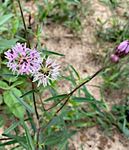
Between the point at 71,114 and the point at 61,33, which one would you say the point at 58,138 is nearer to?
the point at 71,114

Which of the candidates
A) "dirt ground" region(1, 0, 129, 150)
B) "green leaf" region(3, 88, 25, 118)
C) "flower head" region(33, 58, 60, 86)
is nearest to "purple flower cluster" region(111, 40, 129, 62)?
"flower head" region(33, 58, 60, 86)

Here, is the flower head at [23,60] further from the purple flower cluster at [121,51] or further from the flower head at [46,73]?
the purple flower cluster at [121,51]

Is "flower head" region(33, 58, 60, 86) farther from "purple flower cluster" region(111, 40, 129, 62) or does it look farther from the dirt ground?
the dirt ground

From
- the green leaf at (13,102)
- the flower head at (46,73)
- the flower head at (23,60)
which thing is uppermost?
the flower head at (23,60)

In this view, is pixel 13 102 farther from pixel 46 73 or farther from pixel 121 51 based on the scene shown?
pixel 121 51

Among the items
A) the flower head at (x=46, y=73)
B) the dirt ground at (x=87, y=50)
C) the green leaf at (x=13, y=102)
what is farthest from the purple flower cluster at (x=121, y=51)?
the dirt ground at (x=87, y=50)

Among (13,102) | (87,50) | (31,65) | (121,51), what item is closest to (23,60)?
(31,65)
